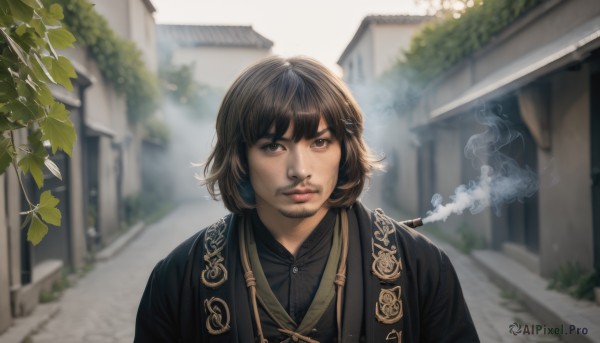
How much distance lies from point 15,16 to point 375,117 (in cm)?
1826

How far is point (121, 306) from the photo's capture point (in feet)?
26.4

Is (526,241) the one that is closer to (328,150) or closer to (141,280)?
(141,280)

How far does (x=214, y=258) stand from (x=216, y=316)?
0.76ft

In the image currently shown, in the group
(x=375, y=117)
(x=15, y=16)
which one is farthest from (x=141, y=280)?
(x=375, y=117)

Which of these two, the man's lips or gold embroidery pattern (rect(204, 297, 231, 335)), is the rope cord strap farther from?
the man's lips

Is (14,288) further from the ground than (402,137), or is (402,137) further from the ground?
(402,137)

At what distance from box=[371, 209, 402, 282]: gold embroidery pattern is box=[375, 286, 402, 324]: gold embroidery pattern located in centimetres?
5

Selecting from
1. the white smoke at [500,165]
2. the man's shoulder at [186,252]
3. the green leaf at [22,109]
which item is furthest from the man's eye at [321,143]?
the white smoke at [500,165]

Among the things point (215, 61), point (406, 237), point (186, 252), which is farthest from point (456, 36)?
point (215, 61)

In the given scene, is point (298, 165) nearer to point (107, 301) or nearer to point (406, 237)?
point (406, 237)

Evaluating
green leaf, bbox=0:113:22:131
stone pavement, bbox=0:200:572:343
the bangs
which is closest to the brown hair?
the bangs

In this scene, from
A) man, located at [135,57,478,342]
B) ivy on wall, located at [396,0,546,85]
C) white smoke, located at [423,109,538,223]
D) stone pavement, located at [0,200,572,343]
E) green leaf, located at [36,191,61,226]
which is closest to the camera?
green leaf, located at [36,191,61,226]

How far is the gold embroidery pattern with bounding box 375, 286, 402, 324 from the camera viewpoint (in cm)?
214

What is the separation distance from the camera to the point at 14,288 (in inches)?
275
